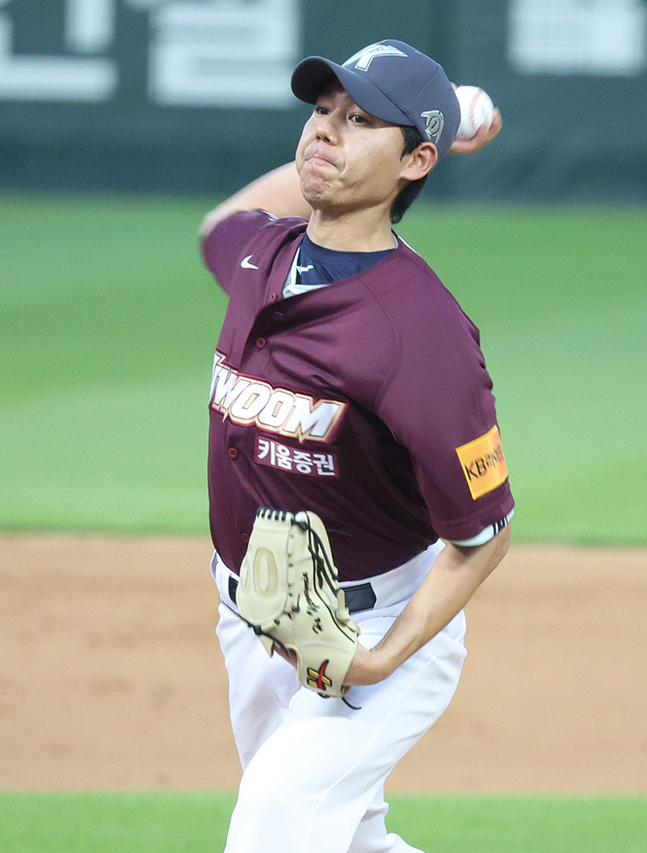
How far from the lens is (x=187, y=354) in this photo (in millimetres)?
10188

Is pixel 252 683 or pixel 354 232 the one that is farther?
pixel 252 683

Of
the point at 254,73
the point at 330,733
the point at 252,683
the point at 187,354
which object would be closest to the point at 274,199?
the point at 252,683

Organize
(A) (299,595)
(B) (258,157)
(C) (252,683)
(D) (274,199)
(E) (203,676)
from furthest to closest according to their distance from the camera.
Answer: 1. (B) (258,157)
2. (E) (203,676)
3. (D) (274,199)
4. (C) (252,683)
5. (A) (299,595)

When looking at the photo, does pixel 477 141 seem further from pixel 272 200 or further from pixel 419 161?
pixel 272 200

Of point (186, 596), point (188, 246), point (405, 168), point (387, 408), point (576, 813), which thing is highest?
point (405, 168)

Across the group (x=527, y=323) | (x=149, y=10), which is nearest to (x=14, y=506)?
(x=527, y=323)

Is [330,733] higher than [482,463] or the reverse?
the reverse

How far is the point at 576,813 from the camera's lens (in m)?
3.78

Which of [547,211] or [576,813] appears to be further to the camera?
[547,211]

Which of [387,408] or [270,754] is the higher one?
[387,408]

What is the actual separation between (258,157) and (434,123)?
40.4 ft

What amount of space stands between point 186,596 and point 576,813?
2.61 metres

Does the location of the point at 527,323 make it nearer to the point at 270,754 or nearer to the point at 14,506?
the point at 14,506

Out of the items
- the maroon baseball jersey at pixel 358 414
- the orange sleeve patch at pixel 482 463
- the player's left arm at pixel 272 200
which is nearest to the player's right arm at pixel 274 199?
the player's left arm at pixel 272 200
